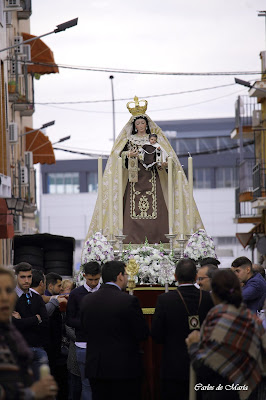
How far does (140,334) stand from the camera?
7.38m

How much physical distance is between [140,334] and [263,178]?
21553mm

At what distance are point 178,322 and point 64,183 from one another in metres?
47.6

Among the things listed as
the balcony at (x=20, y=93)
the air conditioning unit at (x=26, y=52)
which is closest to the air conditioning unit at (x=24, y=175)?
the balcony at (x=20, y=93)

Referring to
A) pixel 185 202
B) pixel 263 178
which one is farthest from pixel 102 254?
pixel 263 178

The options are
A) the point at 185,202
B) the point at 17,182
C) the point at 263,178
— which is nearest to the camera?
the point at 185,202

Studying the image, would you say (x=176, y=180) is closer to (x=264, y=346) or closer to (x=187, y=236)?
(x=187, y=236)

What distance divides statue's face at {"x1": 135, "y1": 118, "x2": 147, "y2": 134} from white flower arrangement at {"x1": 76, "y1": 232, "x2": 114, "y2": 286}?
2376mm

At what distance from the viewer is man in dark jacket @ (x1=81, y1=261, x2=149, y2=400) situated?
7.35 metres

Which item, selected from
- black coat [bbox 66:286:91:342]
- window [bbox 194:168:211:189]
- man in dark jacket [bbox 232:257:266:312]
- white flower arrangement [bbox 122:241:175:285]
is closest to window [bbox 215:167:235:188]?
window [bbox 194:168:211:189]

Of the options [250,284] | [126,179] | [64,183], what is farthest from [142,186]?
[64,183]

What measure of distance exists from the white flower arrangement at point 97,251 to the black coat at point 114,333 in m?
3.81

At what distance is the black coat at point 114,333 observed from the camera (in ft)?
24.1

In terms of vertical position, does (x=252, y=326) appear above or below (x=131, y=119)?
below

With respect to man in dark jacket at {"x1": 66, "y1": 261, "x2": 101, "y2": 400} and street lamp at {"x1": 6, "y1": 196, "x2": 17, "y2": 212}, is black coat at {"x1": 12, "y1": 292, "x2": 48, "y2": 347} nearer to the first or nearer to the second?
man in dark jacket at {"x1": 66, "y1": 261, "x2": 101, "y2": 400}
